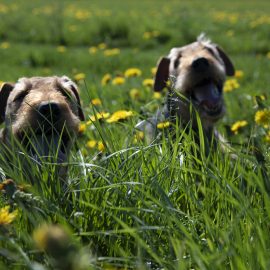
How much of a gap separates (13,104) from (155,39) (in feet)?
33.3

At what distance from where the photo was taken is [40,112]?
300cm

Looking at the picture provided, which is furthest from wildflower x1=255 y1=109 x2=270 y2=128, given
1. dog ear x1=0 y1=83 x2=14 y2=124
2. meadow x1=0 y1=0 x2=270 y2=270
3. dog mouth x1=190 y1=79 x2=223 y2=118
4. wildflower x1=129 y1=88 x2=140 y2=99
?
wildflower x1=129 y1=88 x2=140 y2=99

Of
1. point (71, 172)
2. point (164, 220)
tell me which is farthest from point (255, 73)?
point (164, 220)

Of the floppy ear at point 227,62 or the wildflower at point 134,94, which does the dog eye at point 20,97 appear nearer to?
the wildflower at point 134,94

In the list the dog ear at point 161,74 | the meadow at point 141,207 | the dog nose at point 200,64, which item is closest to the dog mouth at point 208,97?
the dog nose at point 200,64

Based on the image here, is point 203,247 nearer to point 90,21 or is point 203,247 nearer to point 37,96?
point 37,96

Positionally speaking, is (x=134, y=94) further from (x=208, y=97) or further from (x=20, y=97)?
(x=20, y=97)

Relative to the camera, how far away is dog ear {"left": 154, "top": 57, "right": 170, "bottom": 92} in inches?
185

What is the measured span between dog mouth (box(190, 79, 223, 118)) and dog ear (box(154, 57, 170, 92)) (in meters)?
0.35

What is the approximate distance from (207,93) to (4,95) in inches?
65.5

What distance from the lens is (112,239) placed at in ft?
6.81

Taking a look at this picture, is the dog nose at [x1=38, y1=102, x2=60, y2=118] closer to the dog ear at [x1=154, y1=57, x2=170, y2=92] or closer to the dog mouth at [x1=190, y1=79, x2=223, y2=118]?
the dog mouth at [x1=190, y1=79, x2=223, y2=118]

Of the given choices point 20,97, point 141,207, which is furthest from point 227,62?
point 141,207

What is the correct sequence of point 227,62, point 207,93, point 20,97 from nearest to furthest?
point 20,97 < point 207,93 < point 227,62
